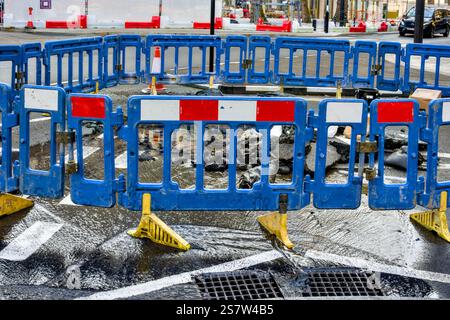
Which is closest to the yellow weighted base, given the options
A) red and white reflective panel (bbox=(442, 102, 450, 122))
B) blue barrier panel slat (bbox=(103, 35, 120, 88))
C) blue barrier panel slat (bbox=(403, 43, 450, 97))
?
red and white reflective panel (bbox=(442, 102, 450, 122))

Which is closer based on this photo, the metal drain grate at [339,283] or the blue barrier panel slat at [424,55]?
the metal drain grate at [339,283]

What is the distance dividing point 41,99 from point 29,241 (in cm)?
123

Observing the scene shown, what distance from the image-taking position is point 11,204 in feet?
23.9

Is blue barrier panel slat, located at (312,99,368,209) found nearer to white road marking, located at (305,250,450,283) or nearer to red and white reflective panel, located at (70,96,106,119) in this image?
white road marking, located at (305,250,450,283)

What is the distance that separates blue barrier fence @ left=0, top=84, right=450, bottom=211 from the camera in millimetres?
6469

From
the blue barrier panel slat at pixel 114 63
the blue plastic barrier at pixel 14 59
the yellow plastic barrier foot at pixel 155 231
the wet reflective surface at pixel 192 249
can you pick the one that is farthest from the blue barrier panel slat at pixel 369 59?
the yellow plastic barrier foot at pixel 155 231

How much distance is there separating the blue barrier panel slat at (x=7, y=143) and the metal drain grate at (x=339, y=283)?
280cm

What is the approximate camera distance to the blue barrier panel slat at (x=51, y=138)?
6.62 meters

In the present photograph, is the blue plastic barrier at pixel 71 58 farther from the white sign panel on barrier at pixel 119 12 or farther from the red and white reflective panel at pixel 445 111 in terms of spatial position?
the white sign panel on barrier at pixel 119 12

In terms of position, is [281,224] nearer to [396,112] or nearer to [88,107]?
[396,112]

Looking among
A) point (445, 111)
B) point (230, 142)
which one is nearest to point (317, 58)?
point (445, 111)

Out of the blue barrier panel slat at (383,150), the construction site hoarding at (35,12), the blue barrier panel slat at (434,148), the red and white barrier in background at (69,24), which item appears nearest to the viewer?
the blue barrier panel slat at (383,150)
